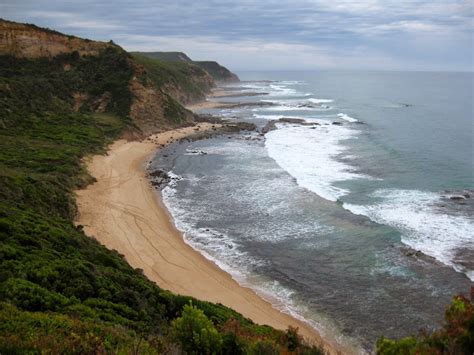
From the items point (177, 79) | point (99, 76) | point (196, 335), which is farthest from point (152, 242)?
point (177, 79)

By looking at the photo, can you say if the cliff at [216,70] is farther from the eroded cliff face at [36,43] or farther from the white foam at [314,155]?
the white foam at [314,155]

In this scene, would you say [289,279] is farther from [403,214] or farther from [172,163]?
[172,163]

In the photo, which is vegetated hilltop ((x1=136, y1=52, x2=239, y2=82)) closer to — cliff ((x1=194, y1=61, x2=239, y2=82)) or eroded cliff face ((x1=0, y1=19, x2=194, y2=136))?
cliff ((x1=194, y1=61, x2=239, y2=82))

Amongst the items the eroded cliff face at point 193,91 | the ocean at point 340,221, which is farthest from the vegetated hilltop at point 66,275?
the eroded cliff face at point 193,91

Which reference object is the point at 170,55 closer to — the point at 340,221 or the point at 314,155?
the point at 314,155

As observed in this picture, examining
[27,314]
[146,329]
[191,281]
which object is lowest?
[191,281]

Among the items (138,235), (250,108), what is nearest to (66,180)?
(138,235)

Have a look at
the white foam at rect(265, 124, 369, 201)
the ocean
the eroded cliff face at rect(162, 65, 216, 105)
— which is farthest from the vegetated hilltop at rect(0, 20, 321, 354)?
the eroded cliff face at rect(162, 65, 216, 105)
